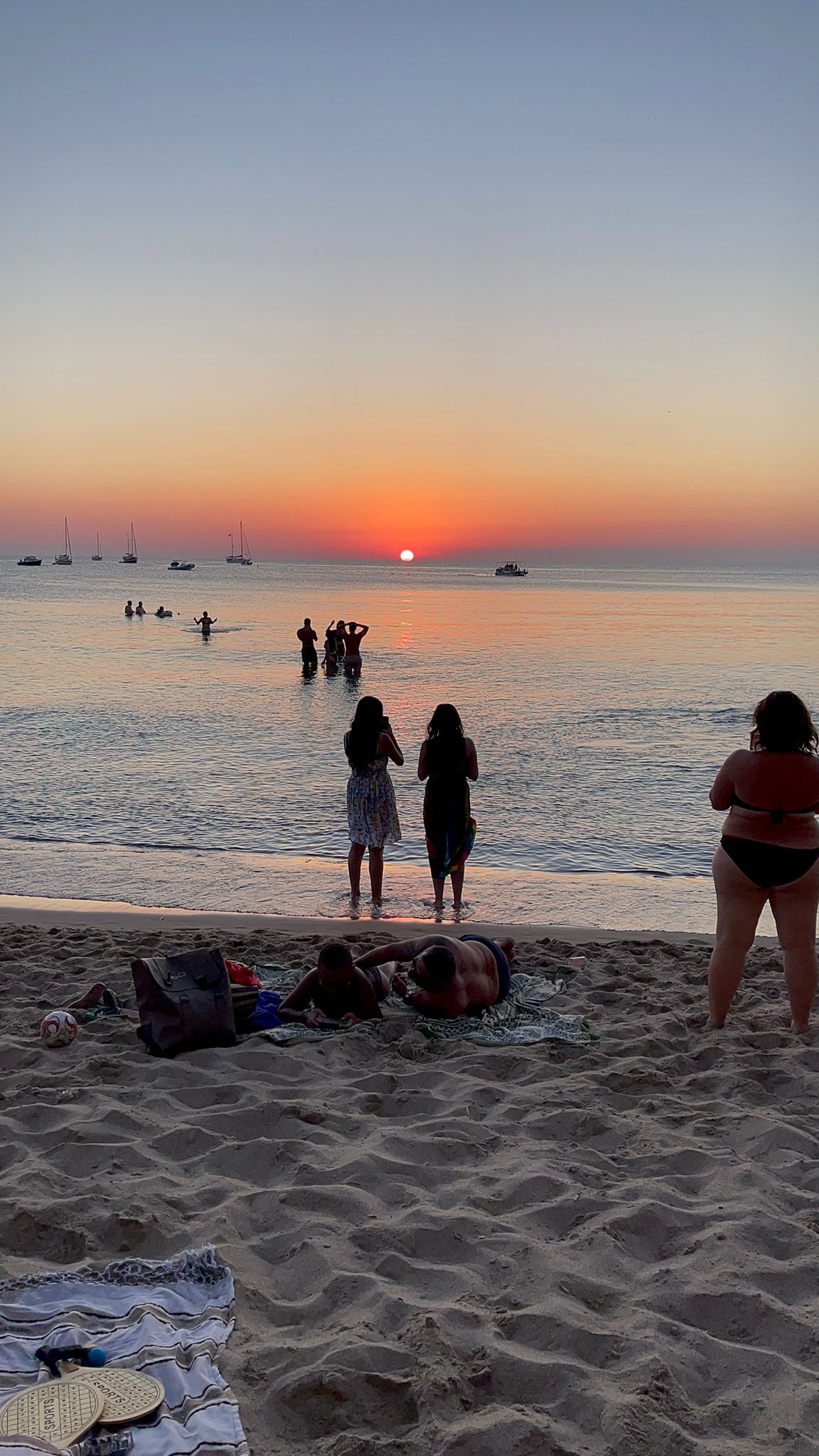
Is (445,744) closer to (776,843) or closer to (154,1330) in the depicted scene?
(776,843)

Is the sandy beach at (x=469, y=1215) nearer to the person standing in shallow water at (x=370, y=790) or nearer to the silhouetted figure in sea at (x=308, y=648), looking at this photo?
the person standing in shallow water at (x=370, y=790)

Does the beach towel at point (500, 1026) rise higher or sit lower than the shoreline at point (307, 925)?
higher

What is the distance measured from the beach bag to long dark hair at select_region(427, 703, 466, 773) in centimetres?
319

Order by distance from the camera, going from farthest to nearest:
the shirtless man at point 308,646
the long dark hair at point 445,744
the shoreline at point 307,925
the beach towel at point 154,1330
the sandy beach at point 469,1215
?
the shirtless man at point 308,646
the long dark hair at point 445,744
the shoreline at point 307,925
the sandy beach at point 469,1215
the beach towel at point 154,1330

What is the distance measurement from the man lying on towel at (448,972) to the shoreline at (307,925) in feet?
4.84

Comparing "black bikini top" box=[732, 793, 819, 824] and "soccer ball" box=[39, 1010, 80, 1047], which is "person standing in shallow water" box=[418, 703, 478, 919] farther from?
"soccer ball" box=[39, 1010, 80, 1047]

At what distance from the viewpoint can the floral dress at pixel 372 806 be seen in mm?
8719

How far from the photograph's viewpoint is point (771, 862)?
5.30m

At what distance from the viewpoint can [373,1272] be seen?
3.36 metres

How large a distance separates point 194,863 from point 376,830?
8.70ft

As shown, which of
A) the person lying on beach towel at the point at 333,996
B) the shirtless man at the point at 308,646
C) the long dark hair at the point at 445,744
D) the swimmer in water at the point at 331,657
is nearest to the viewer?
the person lying on beach towel at the point at 333,996

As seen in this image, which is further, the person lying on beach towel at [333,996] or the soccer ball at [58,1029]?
the person lying on beach towel at [333,996]

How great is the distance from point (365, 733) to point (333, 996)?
3304 millimetres

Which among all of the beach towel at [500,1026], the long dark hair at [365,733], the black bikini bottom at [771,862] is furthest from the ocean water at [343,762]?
the black bikini bottom at [771,862]
